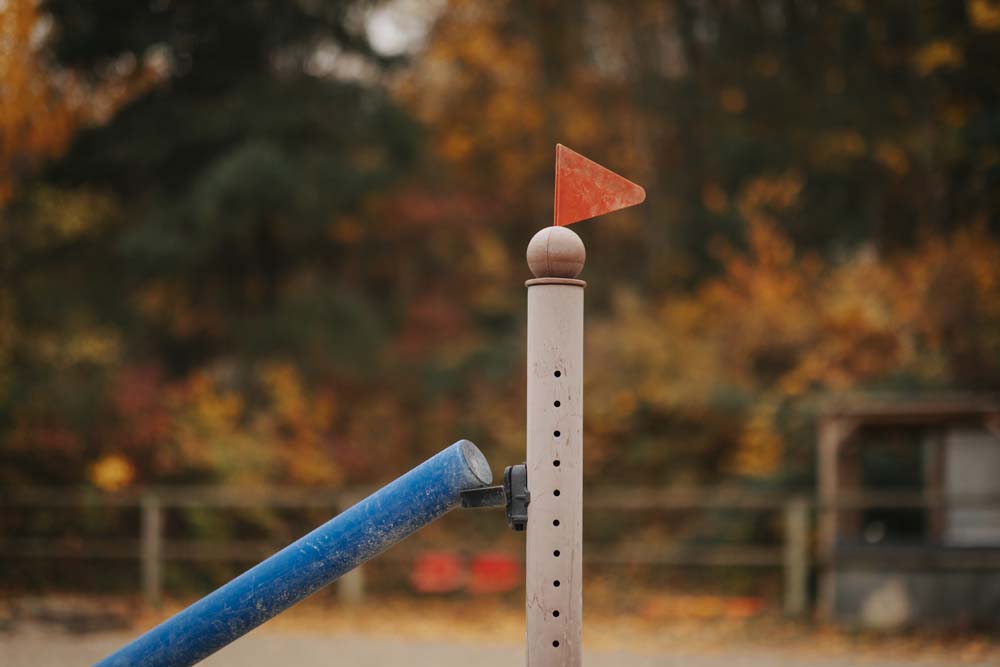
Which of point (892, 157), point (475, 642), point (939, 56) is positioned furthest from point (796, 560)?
point (939, 56)

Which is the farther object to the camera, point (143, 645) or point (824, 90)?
point (824, 90)

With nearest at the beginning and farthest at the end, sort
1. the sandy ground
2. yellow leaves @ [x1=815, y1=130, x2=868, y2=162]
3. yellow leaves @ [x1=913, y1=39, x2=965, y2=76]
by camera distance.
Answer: the sandy ground < yellow leaves @ [x1=913, y1=39, x2=965, y2=76] < yellow leaves @ [x1=815, y1=130, x2=868, y2=162]

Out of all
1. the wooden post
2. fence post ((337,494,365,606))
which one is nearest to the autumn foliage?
fence post ((337,494,365,606))

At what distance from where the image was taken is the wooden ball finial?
8.62ft

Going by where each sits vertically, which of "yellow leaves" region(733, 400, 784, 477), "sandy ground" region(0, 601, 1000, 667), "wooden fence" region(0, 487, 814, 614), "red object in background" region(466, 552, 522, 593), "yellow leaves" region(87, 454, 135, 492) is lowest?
"sandy ground" region(0, 601, 1000, 667)

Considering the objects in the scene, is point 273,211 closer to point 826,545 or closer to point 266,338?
point 266,338

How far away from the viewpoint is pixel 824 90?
15625 millimetres

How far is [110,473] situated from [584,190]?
9.03 metres

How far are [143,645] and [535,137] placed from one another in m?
15.4

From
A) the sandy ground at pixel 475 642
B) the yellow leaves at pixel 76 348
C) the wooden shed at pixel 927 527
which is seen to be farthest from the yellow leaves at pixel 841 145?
the yellow leaves at pixel 76 348

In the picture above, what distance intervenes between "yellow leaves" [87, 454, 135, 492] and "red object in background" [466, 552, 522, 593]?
3662 millimetres

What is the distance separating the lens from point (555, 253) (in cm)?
262

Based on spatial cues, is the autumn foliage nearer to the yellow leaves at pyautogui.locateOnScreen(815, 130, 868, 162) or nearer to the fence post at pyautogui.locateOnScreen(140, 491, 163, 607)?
the yellow leaves at pyautogui.locateOnScreen(815, 130, 868, 162)

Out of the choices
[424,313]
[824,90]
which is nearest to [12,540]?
[424,313]
